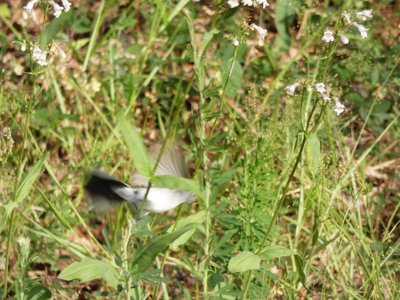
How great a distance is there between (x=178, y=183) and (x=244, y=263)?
0.42 m

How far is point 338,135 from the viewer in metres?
2.72

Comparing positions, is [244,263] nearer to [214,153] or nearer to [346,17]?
[346,17]

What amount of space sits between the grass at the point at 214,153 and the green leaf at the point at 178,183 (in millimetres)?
182

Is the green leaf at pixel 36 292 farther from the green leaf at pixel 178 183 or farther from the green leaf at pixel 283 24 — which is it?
the green leaf at pixel 283 24

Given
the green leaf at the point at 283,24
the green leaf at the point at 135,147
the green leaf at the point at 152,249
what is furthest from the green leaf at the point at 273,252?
the green leaf at the point at 283,24

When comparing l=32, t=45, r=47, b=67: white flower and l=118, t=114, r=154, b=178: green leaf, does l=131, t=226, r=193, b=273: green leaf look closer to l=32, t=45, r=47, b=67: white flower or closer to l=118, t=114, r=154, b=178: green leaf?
l=118, t=114, r=154, b=178: green leaf

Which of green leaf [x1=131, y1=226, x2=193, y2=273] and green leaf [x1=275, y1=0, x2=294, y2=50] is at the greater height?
green leaf [x1=275, y1=0, x2=294, y2=50]

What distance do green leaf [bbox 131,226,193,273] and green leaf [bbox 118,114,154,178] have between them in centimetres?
13

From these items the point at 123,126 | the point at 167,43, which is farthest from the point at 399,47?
the point at 123,126

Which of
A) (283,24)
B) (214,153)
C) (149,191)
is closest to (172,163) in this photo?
(149,191)

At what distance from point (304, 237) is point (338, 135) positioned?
1.46 ft

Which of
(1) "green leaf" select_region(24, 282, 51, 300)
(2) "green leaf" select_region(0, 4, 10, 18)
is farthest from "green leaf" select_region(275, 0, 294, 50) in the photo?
(1) "green leaf" select_region(24, 282, 51, 300)

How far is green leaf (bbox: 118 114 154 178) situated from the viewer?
1283 millimetres

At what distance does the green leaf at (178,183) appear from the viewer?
4.17 ft
